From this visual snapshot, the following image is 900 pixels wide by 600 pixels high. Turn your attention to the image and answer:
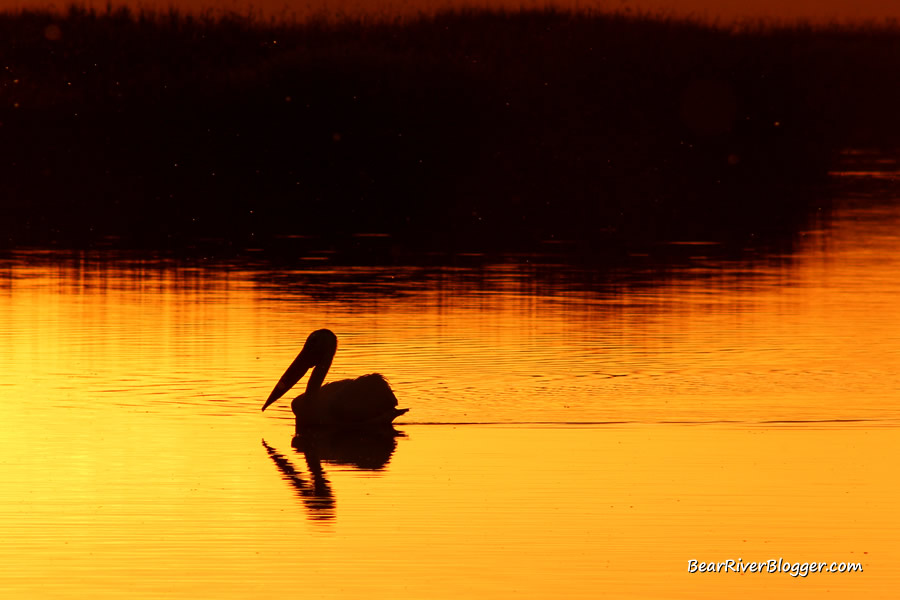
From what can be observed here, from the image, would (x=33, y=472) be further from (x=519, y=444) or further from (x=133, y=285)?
(x=133, y=285)

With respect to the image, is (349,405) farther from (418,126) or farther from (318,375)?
(418,126)

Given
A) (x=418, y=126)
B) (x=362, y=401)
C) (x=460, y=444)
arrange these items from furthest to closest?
1. (x=418, y=126)
2. (x=362, y=401)
3. (x=460, y=444)

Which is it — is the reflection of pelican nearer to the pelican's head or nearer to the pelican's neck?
the pelican's neck

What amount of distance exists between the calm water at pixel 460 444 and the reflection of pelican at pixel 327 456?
0.09ft

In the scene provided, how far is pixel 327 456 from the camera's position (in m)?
9.76

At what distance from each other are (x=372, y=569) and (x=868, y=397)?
187 inches

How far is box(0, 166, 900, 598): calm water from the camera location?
23.9 ft

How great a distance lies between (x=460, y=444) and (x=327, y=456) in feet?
2.21

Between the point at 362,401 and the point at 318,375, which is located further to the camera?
the point at 318,375

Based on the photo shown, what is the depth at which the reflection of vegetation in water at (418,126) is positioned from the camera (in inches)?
1030

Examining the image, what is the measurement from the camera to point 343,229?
79.0 feet

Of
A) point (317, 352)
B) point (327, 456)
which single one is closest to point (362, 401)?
point (327, 456)

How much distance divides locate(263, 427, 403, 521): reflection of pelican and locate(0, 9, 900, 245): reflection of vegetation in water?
12171 millimetres

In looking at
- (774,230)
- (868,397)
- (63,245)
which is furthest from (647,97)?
(868,397)
